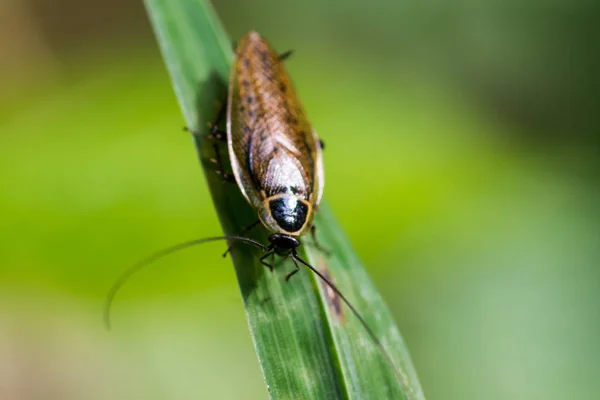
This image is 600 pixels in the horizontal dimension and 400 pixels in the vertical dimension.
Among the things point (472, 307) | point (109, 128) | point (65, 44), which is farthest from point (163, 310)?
point (65, 44)

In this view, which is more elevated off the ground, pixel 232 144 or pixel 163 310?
pixel 232 144

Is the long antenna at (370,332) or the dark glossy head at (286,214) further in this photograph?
the dark glossy head at (286,214)

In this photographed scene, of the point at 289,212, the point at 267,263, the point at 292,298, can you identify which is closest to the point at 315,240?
the point at 289,212

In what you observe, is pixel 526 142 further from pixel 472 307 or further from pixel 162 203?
pixel 162 203

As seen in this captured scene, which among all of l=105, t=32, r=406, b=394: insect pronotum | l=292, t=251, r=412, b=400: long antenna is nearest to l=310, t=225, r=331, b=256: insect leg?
l=105, t=32, r=406, b=394: insect pronotum

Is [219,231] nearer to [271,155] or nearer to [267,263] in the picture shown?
[271,155]

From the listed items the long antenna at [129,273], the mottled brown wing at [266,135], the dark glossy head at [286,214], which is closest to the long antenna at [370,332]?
the dark glossy head at [286,214]

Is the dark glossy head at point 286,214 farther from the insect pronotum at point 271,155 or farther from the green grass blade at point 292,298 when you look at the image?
the green grass blade at point 292,298
